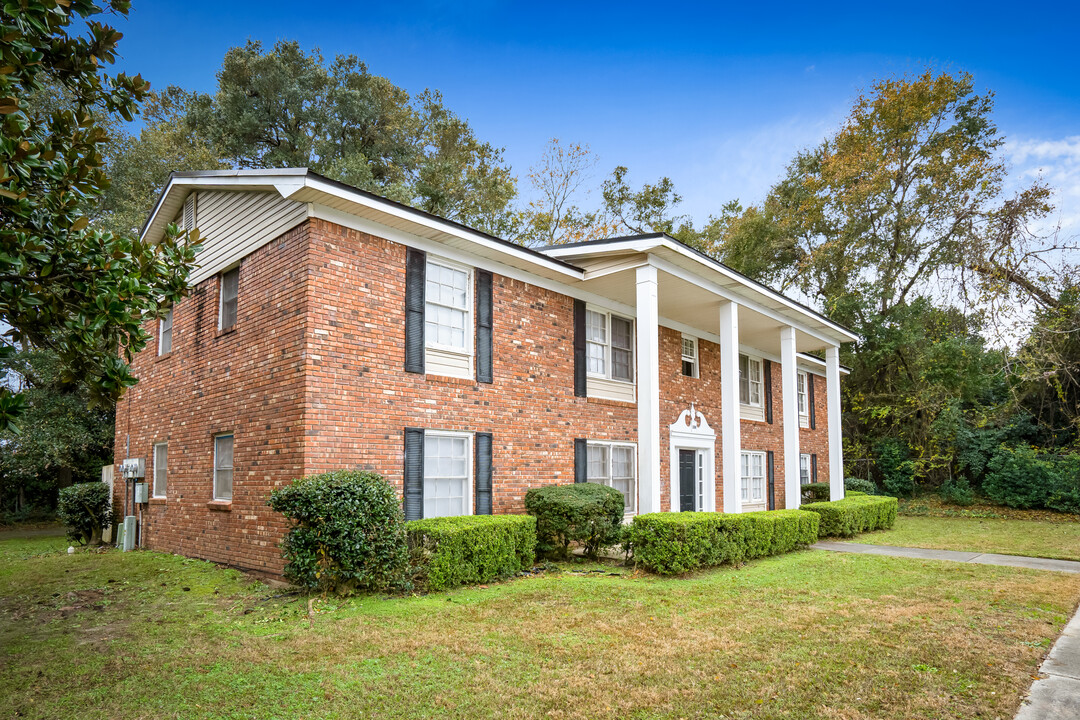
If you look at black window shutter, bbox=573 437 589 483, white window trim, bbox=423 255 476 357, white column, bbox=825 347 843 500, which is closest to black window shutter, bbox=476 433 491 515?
white window trim, bbox=423 255 476 357

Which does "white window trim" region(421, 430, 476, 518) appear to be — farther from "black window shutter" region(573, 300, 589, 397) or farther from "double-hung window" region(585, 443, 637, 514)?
"double-hung window" region(585, 443, 637, 514)

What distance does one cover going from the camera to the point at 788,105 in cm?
1988

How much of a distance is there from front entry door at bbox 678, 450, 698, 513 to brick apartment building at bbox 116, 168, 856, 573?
55 mm

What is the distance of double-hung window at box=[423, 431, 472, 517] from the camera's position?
10523 millimetres

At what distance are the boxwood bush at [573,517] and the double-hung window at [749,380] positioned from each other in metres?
9.23

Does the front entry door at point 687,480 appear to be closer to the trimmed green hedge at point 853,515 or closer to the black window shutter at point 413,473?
the trimmed green hedge at point 853,515

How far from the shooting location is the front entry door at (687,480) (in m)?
16.0

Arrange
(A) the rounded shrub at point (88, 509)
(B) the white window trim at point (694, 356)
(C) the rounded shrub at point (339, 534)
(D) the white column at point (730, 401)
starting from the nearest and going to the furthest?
(C) the rounded shrub at point (339, 534), (D) the white column at point (730, 401), (A) the rounded shrub at point (88, 509), (B) the white window trim at point (694, 356)

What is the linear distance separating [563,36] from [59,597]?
1696cm

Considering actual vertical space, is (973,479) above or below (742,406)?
below

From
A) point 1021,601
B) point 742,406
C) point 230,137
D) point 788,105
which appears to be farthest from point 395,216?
point 230,137

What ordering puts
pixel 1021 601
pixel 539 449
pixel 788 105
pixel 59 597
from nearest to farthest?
pixel 1021 601 → pixel 59 597 → pixel 539 449 → pixel 788 105

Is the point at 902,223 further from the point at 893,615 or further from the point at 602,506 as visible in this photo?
the point at 893,615

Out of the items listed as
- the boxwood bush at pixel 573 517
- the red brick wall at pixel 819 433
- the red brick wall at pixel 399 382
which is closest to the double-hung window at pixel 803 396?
the red brick wall at pixel 819 433
